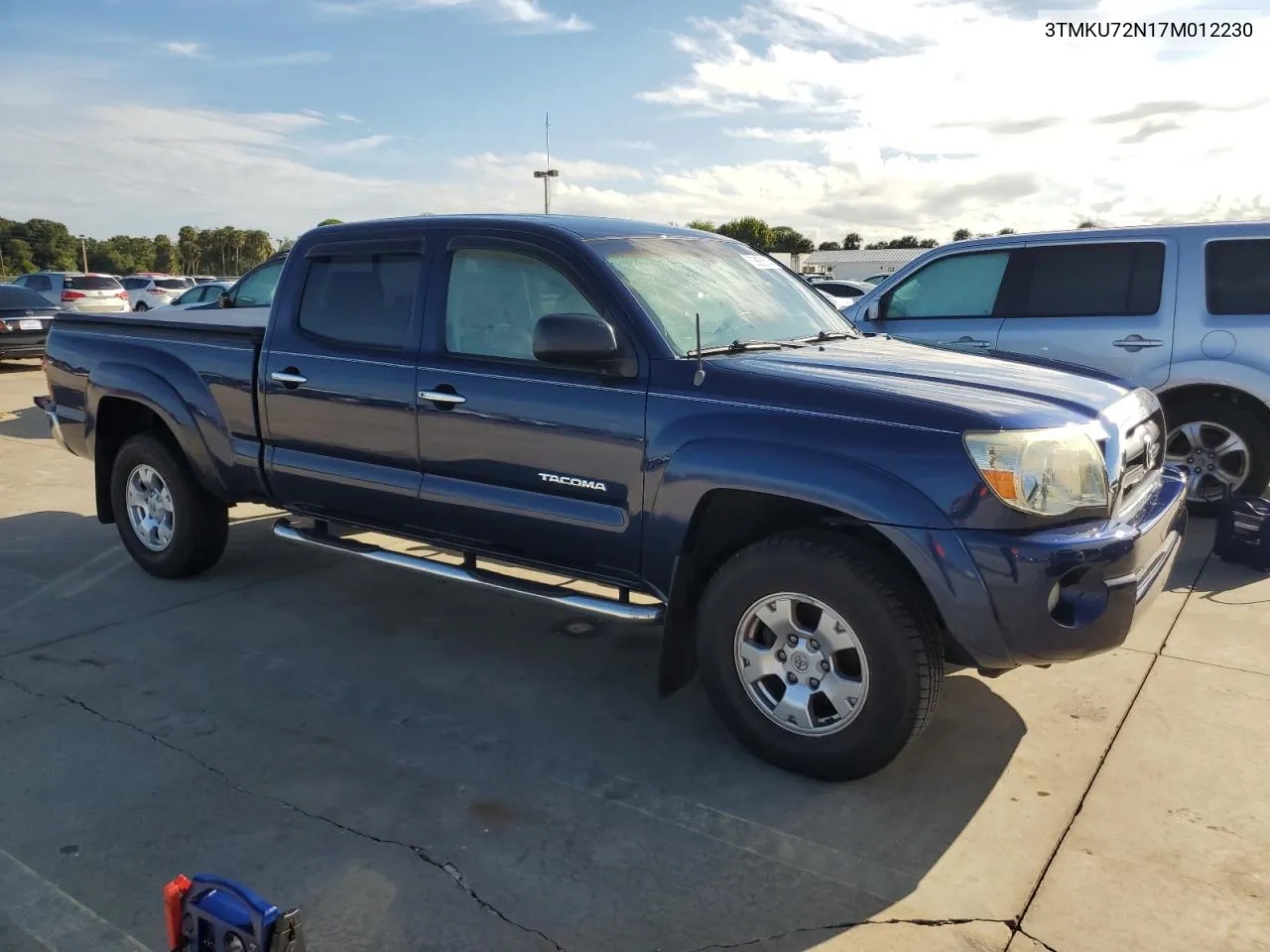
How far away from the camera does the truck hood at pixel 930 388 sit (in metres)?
3.12

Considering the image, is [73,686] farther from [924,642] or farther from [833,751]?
[924,642]

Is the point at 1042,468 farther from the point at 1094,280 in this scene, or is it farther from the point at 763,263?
the point at 1094,280

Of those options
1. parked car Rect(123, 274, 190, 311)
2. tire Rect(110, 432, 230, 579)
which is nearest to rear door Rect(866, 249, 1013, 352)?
tire Rect(110, 432, 230, 579)

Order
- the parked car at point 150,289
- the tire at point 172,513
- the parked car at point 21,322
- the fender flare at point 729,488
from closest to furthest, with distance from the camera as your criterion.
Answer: the fender flare at point 729,488
the tire at point 172,513
the parked car at point 21,322
the parked car at point 150,289

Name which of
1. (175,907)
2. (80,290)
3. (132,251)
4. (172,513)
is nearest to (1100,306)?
(172,513)

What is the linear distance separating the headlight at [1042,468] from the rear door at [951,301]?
3641mm

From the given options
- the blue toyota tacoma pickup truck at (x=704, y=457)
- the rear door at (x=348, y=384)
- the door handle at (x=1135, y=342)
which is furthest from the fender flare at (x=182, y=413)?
the door handle at (x=1135, y=342)

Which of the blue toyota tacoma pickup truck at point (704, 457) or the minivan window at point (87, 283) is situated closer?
the blue toyota tacoma pickup truck at point (704, 457)

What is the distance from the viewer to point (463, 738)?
3.72m

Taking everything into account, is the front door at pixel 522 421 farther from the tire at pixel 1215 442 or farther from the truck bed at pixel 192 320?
the tire at pixel 1215 442

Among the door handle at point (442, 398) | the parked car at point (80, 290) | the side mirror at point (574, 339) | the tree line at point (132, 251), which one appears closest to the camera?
the side mirror at point (574, 339)

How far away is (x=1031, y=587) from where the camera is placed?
2.98 m

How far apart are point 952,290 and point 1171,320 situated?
143 cm

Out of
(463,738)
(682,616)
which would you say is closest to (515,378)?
(682,616)
